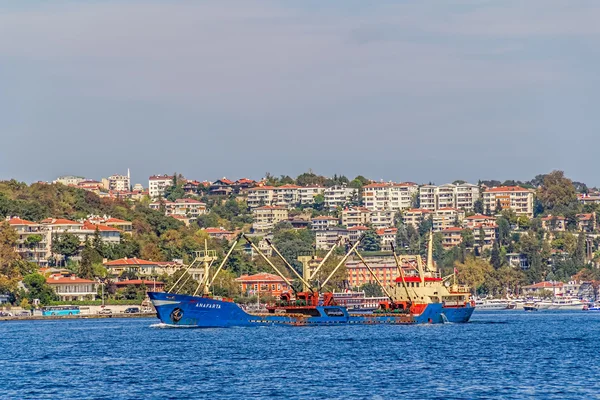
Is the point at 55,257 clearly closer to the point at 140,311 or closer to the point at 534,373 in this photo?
the point at 140,311

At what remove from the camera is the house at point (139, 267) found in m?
178

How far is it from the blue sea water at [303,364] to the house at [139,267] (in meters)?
70.7

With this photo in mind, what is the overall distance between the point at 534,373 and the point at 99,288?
110 metres

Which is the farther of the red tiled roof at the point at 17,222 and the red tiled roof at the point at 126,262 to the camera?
the red tiled roof at the point at 17,222

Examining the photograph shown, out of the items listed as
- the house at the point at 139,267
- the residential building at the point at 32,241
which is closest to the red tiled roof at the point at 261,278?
the house at the point at 139,267

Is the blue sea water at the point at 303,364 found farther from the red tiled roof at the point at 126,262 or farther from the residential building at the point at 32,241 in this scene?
the residential building at the point at 32,241

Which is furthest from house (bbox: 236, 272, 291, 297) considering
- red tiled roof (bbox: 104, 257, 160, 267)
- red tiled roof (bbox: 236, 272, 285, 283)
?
red tiled roof (bbox: 104, 257, 160, 267)

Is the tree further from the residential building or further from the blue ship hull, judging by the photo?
the blue ship hull

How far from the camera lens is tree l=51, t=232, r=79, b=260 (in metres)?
184

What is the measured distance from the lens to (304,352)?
263 ft

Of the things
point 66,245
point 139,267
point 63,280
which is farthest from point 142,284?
point 66,245

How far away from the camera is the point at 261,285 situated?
645 feet

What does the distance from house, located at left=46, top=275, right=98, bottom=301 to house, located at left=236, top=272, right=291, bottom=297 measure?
30002 mm

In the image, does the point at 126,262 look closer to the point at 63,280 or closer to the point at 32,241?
the point at 32,241
